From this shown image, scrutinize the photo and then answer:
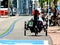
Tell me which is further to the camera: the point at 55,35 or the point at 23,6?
the point at 23,6

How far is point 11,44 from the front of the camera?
9.20m

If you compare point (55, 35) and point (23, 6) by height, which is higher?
point (23, 6)

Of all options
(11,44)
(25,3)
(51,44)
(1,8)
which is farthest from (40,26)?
(1,8)

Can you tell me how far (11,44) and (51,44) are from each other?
252cm

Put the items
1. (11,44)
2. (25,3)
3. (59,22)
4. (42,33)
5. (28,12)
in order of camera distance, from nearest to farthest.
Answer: (11,44) → (42,33) → (59,22) → (25,3) → (28,12)

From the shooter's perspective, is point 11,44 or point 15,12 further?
point 15,12

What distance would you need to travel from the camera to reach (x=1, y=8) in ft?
115

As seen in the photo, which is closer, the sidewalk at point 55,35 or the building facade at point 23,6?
the sidewalk at point 55,35

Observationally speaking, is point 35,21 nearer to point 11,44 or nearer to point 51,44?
point 51,44

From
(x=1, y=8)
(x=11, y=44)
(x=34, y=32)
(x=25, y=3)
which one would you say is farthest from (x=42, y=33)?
(x=1, y=8)

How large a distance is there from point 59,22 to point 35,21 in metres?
6.69

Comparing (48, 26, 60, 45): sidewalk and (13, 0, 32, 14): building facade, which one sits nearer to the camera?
(48, 26, 60, 45): sidewalk

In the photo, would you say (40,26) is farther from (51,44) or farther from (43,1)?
(43,1)

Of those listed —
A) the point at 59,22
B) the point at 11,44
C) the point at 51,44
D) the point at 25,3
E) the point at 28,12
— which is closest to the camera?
the point at 11,44
